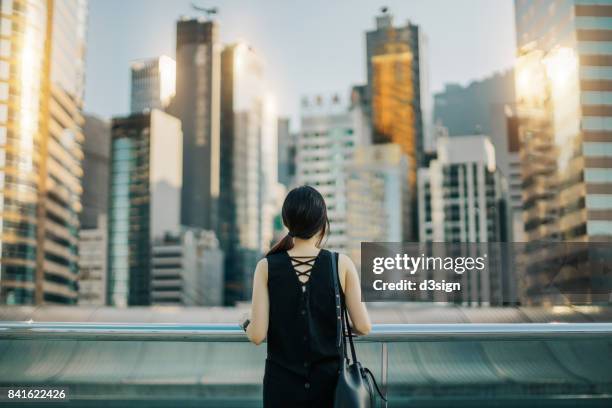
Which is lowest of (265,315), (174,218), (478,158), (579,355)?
(579,355)

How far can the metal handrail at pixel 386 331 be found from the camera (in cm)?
428

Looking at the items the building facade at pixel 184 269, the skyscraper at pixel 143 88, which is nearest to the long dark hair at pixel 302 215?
the skyscraper at pixel 143 88

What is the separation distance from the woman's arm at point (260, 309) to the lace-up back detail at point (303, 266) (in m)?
0.12

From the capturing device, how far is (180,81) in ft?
536

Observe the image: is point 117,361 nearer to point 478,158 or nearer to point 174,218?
point 478,158

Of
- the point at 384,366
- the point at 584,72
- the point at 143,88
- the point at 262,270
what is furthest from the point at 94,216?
the point at 262,270

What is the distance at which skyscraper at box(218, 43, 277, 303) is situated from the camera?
155m

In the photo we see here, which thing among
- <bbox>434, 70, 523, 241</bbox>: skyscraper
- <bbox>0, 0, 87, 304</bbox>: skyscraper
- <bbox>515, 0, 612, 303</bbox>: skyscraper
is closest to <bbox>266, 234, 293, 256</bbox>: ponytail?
<bbox>515, 0, 612, 303</bbox>: skyscraper

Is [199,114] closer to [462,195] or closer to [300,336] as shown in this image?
[462,195]

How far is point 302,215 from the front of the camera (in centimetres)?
263

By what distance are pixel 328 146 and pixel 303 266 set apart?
142 meters

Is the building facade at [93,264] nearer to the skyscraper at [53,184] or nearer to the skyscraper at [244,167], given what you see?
the skyscraper at [244,167]

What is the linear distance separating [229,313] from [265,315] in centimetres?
303

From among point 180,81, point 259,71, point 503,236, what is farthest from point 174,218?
point 503,236
